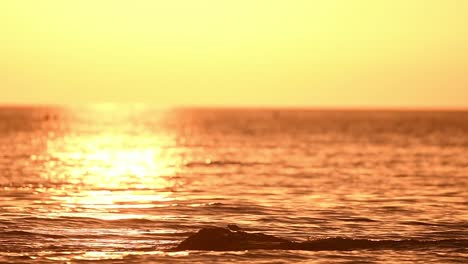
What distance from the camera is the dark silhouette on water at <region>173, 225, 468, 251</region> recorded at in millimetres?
36312

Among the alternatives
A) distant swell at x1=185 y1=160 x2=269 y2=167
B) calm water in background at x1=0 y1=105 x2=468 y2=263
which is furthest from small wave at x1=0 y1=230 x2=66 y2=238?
distant swell at x1=185 y1=160 x2=269 y2=167

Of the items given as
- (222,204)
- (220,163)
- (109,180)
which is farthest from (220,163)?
(222,204)

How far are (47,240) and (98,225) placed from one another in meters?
4.97

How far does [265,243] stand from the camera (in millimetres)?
36938

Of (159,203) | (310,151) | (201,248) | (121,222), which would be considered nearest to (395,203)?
(159,203)

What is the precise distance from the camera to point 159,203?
5341 centimetres

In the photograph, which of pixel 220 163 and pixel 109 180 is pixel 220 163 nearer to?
pixel 220 163

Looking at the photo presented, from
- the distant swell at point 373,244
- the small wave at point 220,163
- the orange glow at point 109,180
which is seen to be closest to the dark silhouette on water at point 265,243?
the distant swell at point 373,244

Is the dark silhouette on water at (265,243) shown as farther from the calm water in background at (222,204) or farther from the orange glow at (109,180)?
the orange glow at (109,180)

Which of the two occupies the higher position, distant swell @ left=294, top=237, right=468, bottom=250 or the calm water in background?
the calm water in background

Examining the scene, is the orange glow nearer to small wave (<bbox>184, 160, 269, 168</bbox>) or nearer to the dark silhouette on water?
small wave (<bbox>184, 160, 269, 168</bbox>)

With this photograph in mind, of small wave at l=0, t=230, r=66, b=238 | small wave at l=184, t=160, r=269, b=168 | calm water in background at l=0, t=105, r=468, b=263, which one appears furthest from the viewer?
small wave at l=184, t=160, r=269, b=168

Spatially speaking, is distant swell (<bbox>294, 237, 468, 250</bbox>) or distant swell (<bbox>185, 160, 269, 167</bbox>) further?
distant swell (<bbox>185, 160, 269, 167</bbox>)

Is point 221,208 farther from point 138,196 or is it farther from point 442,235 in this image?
point 442,235
